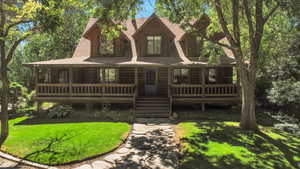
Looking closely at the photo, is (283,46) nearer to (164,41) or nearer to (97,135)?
(164,41)

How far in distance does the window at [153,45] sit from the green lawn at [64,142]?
26.6ft

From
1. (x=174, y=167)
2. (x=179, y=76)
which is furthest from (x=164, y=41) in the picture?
(x=174, y=167)

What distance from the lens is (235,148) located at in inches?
272

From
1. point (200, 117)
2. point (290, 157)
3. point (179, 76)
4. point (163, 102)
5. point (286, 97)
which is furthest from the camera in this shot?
point (179, 76)

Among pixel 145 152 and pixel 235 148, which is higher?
pixel 235 148

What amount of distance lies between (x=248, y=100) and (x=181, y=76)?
23.0 ft

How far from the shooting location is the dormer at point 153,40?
15359mm

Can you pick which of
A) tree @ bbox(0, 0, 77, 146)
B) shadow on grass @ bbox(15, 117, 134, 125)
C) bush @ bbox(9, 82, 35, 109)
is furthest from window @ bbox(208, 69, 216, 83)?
bush @ bbox(9, 82, 35, 109)

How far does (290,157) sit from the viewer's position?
→ 20.7ft

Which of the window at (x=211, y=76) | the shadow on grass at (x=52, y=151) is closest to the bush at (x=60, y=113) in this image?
the shadow on grass at (x=52, y=151)

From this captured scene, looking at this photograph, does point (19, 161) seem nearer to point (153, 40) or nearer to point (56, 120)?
point (56, 120)

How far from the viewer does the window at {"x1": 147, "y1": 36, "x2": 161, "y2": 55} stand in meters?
15.6

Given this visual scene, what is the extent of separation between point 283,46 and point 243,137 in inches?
338

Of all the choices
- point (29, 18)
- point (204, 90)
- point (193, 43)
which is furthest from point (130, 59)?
point (29, 18)
